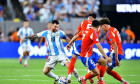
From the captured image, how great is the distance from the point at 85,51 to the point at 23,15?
20.1 m

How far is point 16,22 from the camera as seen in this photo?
26.8 meters

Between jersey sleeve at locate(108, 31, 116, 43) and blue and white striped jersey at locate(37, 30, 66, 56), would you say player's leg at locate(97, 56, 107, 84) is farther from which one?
blue and white striped jersey at locate(37, 30, 66, 56)

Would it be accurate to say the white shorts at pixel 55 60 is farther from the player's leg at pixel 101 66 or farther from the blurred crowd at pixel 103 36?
the blurred crowd at pixel 103 36

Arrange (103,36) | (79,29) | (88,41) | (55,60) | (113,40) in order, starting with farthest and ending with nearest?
(103,36) → (79,29) → (55,60) → (113,40) → (88,41)

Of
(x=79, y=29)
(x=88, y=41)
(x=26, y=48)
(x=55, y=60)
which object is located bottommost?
(x=26, y=48)

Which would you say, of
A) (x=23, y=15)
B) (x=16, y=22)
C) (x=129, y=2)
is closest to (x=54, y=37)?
(x=129, y=2)

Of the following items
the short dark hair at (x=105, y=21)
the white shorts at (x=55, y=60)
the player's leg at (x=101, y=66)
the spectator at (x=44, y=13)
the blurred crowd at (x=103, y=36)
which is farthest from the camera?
the spectator at (x=44, y=13)

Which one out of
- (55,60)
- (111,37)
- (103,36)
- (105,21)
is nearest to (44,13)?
(103,36)

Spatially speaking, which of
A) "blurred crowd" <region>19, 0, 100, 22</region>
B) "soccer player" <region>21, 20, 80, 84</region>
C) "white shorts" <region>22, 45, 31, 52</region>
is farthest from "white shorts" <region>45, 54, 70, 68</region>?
"blurred crowd" <region>19, 0, 100, 22</region>

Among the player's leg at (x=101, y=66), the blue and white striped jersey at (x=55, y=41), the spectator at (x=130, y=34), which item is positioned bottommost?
the spectator at (x=130, y=34)

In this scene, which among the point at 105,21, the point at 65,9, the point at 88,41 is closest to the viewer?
the point at 88,41

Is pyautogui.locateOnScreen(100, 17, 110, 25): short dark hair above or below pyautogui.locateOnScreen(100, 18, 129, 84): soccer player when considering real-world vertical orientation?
above

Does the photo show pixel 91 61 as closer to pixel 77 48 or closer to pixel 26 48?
pixel 77 48

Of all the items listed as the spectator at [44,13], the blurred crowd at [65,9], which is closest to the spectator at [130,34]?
the blurred crowd at [65,9]
